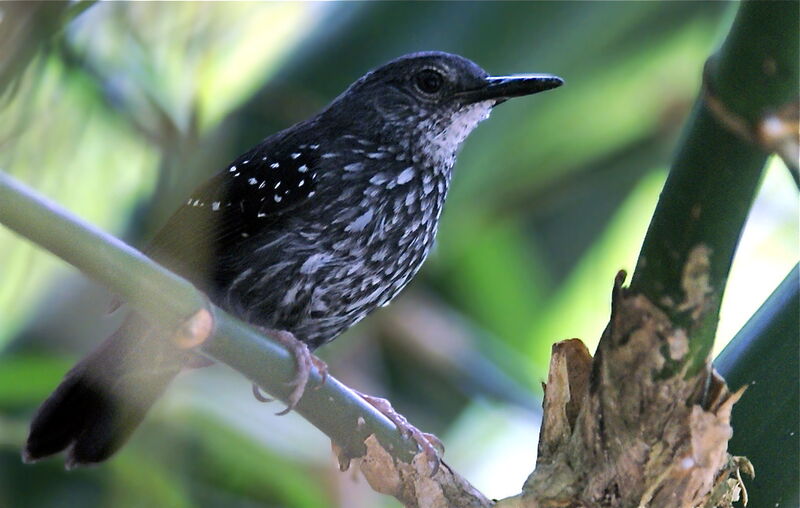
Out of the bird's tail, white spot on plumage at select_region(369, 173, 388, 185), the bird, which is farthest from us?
white spot on plumage at select_region(369, 173, 388, 185)

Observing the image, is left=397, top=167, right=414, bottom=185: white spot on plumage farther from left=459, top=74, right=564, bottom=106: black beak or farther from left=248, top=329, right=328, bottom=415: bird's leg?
left=248, top=329, right=328, bottom=415: bird's leg

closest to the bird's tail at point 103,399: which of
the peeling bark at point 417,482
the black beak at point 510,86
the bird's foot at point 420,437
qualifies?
the bird's foot at point 420,437

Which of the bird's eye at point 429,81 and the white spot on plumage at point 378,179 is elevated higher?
the bird's eye at point 429,81

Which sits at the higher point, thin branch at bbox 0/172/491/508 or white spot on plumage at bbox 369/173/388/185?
thin branch at bbox 0/172/491/508

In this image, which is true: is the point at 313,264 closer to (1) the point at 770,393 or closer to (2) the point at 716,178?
(1) the point at 770,393

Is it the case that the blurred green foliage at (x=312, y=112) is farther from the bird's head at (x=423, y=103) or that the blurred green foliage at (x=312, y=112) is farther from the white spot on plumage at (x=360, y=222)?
the white spot on plumage at (x=360, y=222)

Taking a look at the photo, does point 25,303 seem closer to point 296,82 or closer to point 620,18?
point 296,82

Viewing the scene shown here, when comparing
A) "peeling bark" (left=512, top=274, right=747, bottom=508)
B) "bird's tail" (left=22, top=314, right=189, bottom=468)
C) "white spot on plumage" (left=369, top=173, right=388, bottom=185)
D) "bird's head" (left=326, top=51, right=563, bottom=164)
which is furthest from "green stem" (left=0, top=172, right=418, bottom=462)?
"bird's head" (left=326, top=51, right=563, bottom=164)

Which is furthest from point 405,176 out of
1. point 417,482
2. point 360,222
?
point 417,482

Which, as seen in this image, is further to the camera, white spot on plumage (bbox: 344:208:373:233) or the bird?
white spot on plumage (bbox: 344:208:373:233)
